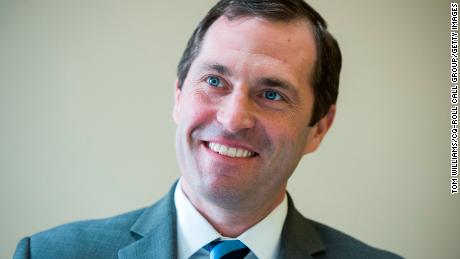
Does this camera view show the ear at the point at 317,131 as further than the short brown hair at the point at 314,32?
Yes

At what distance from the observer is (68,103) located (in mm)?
2346

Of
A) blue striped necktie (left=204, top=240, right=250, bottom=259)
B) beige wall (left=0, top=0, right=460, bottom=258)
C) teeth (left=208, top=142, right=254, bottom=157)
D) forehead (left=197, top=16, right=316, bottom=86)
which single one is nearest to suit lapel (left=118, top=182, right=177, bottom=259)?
blue striped necktie (left=204, top=240, right=250, bottom=259)

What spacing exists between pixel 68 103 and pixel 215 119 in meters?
1.07

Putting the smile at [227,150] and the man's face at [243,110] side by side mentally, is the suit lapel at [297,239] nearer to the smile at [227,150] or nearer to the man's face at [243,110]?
the man's face at [243,110]

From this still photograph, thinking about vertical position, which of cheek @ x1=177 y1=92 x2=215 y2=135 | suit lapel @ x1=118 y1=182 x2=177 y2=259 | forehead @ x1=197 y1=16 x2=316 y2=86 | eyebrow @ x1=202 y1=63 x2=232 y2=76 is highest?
forehead @ x1=197 y1=16 x2=316 y2=86

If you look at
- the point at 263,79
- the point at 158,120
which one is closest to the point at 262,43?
the point at 263,79

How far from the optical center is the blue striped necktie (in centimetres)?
159

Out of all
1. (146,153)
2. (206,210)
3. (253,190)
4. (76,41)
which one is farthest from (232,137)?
(76,41)

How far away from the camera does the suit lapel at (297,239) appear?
5.50ft

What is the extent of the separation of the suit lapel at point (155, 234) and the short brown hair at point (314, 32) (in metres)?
0.48

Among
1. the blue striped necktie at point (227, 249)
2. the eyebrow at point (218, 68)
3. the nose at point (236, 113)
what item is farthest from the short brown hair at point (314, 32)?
the blue striped necktie at point (227, 249)

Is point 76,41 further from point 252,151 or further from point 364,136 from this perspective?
point 364,136

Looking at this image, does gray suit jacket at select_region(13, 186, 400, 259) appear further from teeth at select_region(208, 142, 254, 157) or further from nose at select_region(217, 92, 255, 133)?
nose at select_region(217, 92, 255, 133)

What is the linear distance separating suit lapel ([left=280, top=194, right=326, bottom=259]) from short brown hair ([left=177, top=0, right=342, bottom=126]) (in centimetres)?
36
